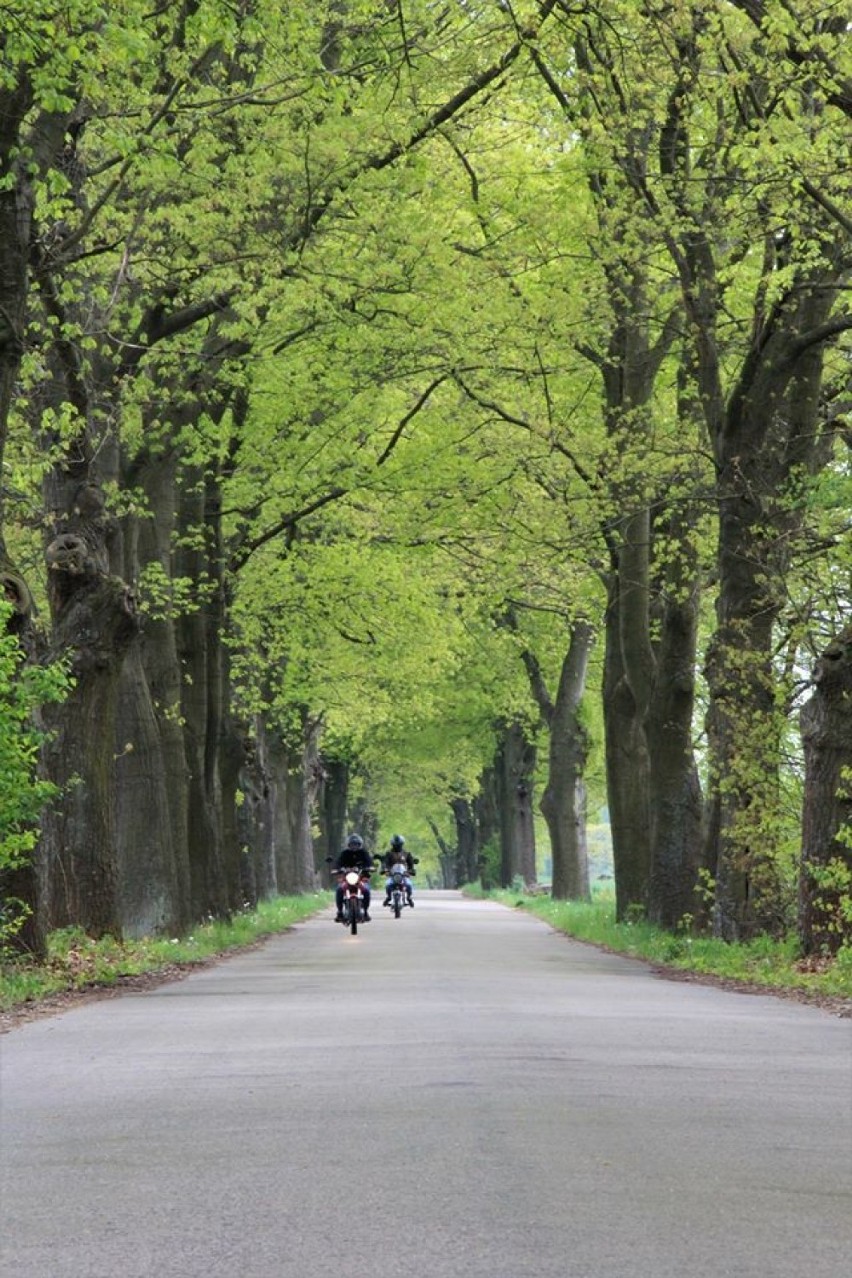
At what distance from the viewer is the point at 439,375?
101 feet

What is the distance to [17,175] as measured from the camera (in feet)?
56.5

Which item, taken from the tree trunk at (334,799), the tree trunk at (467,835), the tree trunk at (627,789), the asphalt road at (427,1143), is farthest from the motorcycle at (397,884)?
the tree trunk at (467,835)

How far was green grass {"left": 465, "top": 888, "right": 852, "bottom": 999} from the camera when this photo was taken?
1891 centimetres

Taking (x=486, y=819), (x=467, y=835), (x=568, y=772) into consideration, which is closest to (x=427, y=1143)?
(x=568, y=772)

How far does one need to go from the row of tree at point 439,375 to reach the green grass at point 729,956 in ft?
1.71

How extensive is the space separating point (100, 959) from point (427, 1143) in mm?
13368

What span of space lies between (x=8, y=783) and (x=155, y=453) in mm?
10336

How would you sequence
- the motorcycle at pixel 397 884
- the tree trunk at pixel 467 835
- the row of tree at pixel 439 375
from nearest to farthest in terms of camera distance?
the row of tree at pixel 439 375, the motorcycle at pixel 397 884, the tree trunk at pixel 467 835

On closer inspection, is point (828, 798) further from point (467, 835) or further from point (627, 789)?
point (467, 835)

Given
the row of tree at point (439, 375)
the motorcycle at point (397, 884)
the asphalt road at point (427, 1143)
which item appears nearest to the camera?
the asphalt road at point (427, 1143)

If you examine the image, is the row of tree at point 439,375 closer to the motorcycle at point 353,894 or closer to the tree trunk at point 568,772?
the motorcycle at point 353,894

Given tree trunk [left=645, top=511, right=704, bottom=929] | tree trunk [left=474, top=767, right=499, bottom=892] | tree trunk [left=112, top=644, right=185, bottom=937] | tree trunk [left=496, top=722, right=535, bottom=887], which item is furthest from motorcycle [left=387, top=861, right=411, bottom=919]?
tree trunk [left=474, top=767, right=499, bottom=892]

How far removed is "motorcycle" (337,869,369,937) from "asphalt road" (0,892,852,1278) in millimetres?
17012

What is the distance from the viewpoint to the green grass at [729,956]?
18906 mm
